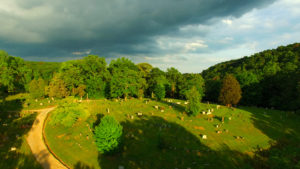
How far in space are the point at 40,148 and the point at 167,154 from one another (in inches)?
Answer: 885

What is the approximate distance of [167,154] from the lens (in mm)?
23000

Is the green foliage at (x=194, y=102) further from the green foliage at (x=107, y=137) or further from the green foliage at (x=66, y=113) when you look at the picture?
the green foliage at (x=66, y=113)

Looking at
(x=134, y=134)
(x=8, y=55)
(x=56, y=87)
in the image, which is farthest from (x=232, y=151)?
(x=8, y=55)

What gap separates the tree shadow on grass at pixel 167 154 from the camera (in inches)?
821

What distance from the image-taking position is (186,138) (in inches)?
1095

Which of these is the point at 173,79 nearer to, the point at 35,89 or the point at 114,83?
the point at 114,83

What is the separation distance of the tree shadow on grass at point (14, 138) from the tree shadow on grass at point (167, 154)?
11587 mm

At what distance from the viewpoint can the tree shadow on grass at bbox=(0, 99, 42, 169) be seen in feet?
69.9

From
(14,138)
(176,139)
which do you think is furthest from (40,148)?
(176,139)

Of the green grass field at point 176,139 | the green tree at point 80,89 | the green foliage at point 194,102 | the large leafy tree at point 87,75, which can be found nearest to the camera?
the green grass field at point 176,139

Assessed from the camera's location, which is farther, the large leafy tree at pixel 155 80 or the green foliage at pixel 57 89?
the large leafy tree at pixel 155 80

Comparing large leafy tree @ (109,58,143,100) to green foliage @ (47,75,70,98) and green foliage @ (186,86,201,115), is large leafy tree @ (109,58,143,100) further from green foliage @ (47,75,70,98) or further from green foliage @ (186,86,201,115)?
green foliage @ (186,86,201,115)

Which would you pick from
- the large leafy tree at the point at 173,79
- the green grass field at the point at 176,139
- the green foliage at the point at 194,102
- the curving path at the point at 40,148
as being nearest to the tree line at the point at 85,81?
the large leafy tree at the point at 173,79

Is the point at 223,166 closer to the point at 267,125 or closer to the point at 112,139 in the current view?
the point at 112,139
